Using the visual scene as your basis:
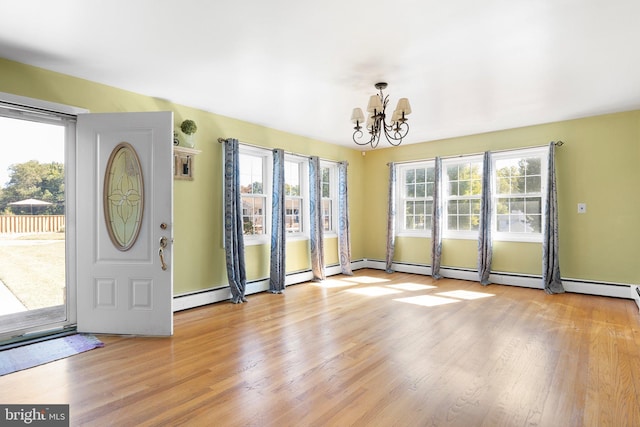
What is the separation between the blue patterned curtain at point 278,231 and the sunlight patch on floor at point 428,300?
1858mm

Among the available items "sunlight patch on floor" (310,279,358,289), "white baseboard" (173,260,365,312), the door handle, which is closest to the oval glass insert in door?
the door handle

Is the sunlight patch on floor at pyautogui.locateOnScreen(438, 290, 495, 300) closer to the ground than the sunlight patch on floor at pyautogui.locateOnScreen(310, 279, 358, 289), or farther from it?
farther from it

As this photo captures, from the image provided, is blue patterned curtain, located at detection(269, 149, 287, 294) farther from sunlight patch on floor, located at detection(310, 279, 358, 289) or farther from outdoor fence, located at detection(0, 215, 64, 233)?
outdoor fence, located at detection(0, 215, 64, 233)

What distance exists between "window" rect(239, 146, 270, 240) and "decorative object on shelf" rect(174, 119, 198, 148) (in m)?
0.91

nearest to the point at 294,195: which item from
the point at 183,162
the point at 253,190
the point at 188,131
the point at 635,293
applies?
the point at 253,190

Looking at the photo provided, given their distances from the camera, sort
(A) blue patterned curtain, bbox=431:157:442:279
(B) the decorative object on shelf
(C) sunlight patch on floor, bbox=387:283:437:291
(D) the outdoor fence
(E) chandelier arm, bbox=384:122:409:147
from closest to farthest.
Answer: (E) chandelier arm, bbox=384:122:409:147 → (D) the outdoor fence → (B) the decorative object on shelf → (C) sunlight patch on floor, bbox=387:283:437:291 → (A) blue patterned curtain, bbox=431:157:442:279

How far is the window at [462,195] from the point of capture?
625 centimetres

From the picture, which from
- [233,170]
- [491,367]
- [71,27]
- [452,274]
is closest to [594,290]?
[452,274]

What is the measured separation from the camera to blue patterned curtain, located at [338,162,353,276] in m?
6.86

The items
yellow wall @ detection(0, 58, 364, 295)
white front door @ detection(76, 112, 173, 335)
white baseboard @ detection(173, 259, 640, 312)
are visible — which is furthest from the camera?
white baseboard @ detection(173, 259, 640, 312)

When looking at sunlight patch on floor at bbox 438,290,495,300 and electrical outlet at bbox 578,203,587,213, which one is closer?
sunlight patch on floor at bbox 438,290,495,300

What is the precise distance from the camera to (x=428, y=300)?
15.9 feet

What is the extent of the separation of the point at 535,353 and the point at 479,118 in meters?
3.43

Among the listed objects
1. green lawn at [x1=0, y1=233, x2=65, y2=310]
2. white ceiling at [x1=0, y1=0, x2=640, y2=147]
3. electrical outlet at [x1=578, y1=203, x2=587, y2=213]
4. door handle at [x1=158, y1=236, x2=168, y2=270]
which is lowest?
green lawn at [x1=0, y1=233, x2=65, y2=310]
